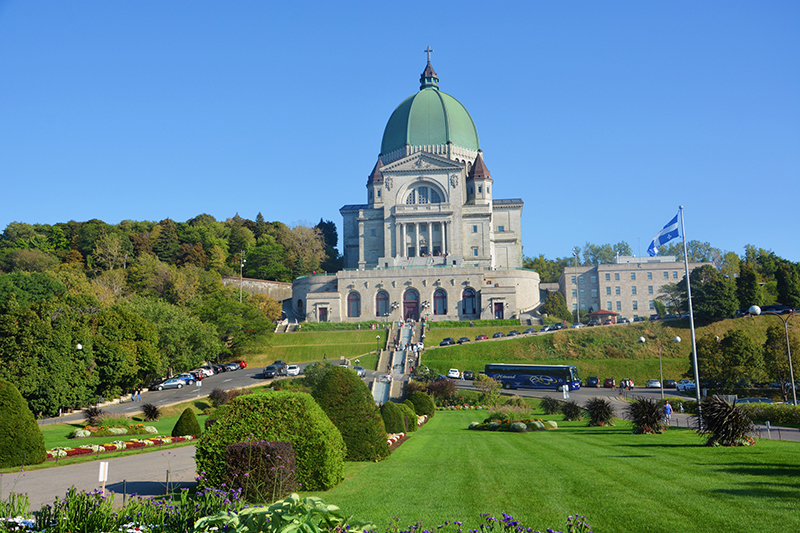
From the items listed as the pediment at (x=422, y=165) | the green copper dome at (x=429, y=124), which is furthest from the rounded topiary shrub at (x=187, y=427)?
the green copper dome at (x=429, y=124)

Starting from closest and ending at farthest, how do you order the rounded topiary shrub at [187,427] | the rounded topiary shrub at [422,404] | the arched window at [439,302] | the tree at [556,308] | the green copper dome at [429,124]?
the rounded topiary shrub at [187,427] < the rounded topiary shrub at [422,404] < the arched window at [439,302] < the tree at [556,308] < the green copper dome at [429,124]

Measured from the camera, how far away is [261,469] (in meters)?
12.5

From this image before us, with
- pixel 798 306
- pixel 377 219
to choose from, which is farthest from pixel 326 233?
pixel 798 306

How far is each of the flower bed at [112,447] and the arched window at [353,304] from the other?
184ft

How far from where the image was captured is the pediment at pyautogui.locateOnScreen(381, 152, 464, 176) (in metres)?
91.8

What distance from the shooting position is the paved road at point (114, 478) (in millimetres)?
14172

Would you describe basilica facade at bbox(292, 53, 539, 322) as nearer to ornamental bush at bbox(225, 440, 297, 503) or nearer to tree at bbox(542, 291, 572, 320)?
tree at bbox(542, 291, 572, 320)

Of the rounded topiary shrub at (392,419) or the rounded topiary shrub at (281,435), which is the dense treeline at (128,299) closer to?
the rounded topiary shrub at (392,419)

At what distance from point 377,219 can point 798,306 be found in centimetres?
5667

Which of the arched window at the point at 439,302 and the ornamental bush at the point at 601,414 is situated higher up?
the arched window at the point at 439,302

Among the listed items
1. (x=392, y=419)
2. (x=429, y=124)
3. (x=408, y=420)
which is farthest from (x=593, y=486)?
(x=429, y=124)

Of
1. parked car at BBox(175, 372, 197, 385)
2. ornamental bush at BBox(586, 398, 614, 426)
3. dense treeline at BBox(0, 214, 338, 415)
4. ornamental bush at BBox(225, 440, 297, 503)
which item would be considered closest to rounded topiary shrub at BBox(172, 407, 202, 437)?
dense treeline at BBox(0, 214, 338, 415)

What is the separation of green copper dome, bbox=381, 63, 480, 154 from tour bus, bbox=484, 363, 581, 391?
163 feet

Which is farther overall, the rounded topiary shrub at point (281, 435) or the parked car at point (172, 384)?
the parked car at point (172, 384)
